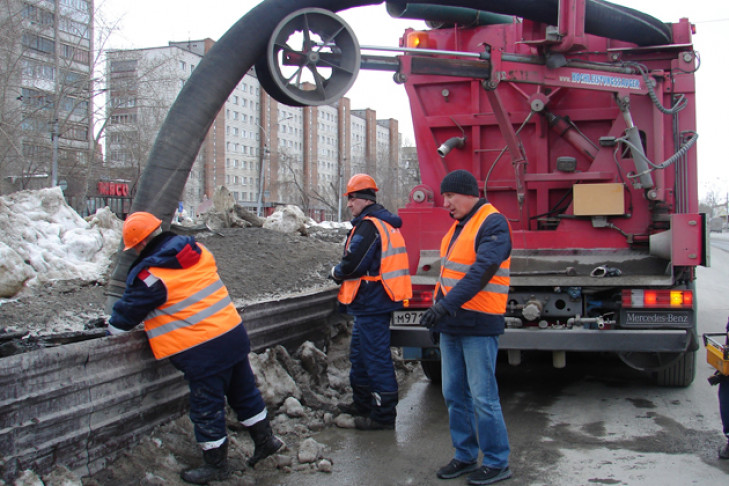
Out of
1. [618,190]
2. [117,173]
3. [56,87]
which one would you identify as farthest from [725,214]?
[618,190]

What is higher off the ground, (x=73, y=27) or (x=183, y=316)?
(x=73, y=27)

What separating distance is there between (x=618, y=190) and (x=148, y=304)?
3.95m

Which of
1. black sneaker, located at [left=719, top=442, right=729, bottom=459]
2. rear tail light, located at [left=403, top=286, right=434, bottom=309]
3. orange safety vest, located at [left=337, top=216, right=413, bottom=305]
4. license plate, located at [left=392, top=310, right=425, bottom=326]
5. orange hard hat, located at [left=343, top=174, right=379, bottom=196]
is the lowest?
black sneaker, located at [left=719, top=442, right=729, bottom=459]

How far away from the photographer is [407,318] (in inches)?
223

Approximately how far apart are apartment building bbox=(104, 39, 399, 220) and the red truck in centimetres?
2380

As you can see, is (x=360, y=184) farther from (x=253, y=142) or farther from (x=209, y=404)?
(x=253, y=142)

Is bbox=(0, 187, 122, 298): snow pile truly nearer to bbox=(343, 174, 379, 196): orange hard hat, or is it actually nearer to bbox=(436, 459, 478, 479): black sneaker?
bbox=(343, 174, 379, 196): orange hard hat

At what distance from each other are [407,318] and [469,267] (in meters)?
1.77

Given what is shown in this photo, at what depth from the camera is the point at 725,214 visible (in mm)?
93000

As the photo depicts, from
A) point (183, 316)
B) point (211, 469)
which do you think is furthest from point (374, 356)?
point (183, 316)

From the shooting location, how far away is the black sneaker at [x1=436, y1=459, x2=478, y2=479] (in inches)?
159

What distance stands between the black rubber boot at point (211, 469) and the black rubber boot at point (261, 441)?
225 millimetres

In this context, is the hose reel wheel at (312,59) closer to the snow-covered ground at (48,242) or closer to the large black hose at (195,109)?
the large black hose at (195,109)

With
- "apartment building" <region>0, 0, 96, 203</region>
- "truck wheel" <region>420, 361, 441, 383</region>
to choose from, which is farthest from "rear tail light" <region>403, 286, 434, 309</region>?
"apartment building" <region>0, 0, 96, 203</region>
